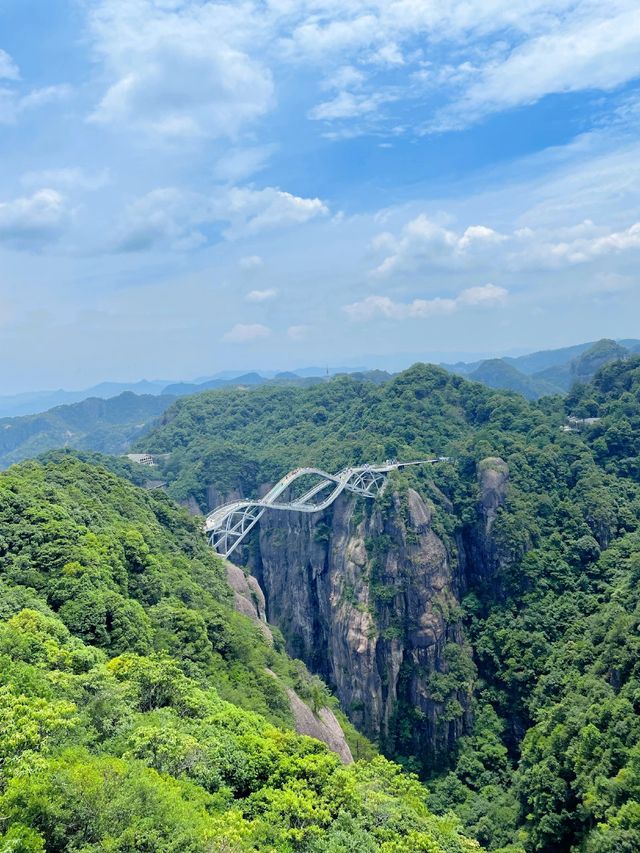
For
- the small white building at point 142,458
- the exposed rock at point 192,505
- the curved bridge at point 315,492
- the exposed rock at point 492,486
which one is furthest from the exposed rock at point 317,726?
the small white building at point 142,458

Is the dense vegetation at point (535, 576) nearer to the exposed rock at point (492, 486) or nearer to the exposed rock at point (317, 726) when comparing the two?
the exposed rock at point (492, 486)

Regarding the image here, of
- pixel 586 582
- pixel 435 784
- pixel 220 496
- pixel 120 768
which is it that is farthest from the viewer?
pixel 220 496

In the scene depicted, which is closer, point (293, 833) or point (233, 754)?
point (293, 833)

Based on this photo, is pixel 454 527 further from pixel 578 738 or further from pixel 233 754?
pixel 233 754

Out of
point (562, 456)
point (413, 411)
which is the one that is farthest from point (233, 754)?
point (413, 411)

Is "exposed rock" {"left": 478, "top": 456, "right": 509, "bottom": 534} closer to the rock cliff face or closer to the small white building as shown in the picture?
the rock cliff face

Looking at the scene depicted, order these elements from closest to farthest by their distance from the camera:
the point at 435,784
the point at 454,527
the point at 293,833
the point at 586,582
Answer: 1. the point at 293,833
2. the point at 435,784
3. the point at 586,582
4. the point at 454,527

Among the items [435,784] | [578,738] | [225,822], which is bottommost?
[435,784]
